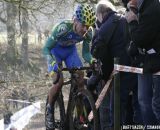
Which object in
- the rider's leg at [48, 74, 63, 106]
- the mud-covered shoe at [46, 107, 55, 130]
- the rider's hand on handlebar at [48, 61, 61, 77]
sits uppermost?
the rider's hand on handlebar at [48, 61, 61, 77]

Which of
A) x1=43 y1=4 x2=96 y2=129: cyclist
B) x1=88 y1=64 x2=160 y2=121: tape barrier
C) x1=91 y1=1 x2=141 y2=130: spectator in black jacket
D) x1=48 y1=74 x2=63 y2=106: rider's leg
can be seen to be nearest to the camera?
x1=88 y1=64 x2=160 y2=121: tape barrier

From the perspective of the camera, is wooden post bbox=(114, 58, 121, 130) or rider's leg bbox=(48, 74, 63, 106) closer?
wooden post bbox=(114, 58, 121, 130)

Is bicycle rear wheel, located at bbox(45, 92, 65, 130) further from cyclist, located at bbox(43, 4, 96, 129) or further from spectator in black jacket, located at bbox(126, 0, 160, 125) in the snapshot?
spectator in black jacket, located at bbox(126, 0, 160, 125)

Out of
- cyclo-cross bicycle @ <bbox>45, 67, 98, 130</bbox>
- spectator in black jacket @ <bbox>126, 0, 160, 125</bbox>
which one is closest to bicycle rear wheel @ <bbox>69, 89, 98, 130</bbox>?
cyclo-cross bicycle @ <bbox>45, 67, 98, 130</bbox>

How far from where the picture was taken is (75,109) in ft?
21.5

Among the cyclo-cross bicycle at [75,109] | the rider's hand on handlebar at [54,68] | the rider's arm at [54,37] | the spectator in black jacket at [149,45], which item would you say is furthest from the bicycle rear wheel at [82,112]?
the spectator in black jacket at [149,45]

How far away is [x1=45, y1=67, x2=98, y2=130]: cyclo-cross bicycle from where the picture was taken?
6.10 metres

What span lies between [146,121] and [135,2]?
1.37 metres

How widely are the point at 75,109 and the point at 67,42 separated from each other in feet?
3.76

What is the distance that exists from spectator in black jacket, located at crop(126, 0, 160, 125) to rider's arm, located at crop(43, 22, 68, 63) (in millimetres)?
1892

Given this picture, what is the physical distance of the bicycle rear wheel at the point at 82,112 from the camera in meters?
5.98

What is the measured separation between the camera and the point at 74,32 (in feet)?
22.1

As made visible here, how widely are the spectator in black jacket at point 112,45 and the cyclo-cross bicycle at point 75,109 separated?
1.33 feet

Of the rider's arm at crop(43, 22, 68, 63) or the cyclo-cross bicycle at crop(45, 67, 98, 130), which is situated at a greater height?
the rider's arm at crop(43, 22, 68, 63)
